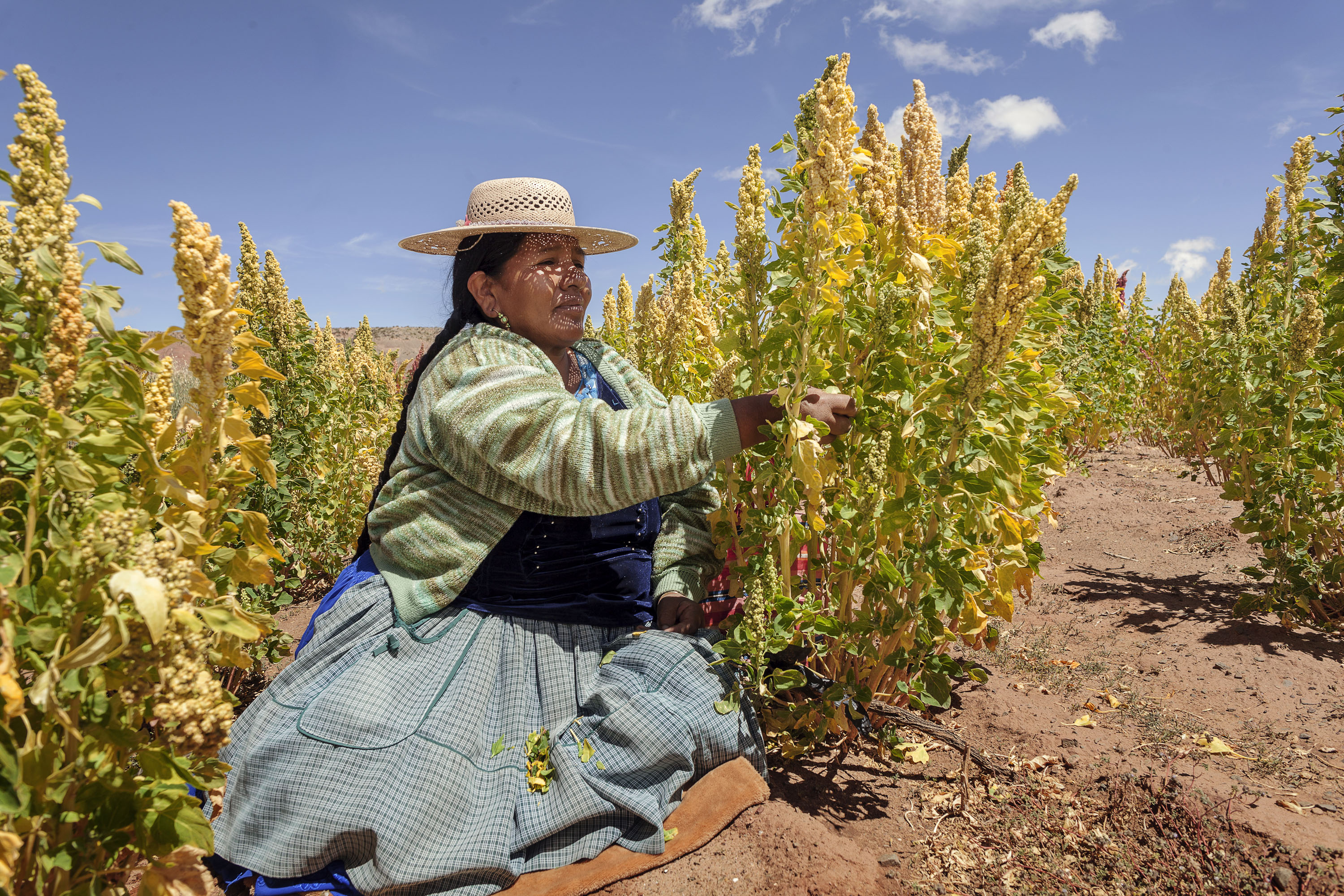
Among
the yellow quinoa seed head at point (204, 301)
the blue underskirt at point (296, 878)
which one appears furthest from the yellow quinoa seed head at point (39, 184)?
the blue underskirt at point (296, 878)

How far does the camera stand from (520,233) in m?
2.19

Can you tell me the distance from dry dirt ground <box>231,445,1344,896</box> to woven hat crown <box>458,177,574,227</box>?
1.68 metres

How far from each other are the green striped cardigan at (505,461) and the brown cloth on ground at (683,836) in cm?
52

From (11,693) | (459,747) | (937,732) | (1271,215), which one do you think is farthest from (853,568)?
(1271,215)

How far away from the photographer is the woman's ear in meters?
2.22

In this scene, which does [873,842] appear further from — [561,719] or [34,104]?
[34,104]

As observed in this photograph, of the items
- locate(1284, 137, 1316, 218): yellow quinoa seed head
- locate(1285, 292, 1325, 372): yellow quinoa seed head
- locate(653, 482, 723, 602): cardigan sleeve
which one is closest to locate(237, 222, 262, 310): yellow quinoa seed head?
locate(653, 482, 723, 602): cardigan sleeve

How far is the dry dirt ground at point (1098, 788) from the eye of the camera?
1.74m

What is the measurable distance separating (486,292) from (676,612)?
1065mm

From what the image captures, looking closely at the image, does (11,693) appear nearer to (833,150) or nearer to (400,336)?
(833,150)

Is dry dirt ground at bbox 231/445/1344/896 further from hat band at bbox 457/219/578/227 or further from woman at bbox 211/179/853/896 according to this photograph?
hat band at bbox 457/219/578/227

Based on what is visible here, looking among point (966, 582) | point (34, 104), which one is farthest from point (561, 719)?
point (34, 104)

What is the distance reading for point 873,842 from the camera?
74.7 inches

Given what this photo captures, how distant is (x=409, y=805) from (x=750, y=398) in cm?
116
